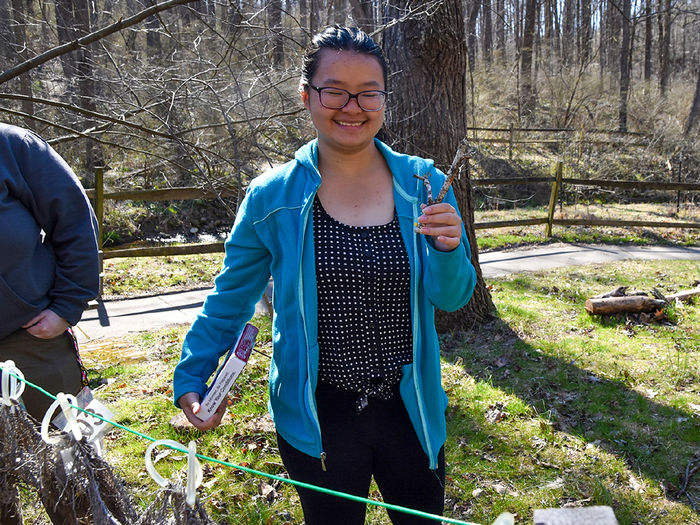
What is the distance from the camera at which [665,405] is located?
4.19 m

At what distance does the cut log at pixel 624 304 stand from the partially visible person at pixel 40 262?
4.96 metres

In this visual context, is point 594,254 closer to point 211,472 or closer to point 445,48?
point 445,48

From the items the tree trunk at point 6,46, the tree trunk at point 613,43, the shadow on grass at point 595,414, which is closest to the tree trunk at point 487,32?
the tree trunk at point 613,43

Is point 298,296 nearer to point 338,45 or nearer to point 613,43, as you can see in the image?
point 338,45

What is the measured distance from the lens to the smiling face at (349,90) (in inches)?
69.8

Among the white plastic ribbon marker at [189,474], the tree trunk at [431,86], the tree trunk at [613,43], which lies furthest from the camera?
the tree trunk at [613,43]

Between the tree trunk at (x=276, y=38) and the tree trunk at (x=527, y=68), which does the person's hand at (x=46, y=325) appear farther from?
the tree trunk at (x=527, y=68)

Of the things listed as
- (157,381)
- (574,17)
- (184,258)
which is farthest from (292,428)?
(574,17)

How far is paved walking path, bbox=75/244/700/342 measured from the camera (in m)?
6.50

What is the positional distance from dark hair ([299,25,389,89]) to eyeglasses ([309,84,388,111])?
0.09m

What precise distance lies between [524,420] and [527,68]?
21.6 metres

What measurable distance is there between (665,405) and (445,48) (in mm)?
3227

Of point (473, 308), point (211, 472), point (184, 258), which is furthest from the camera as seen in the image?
point (184, 258)

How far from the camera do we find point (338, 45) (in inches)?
70.0
